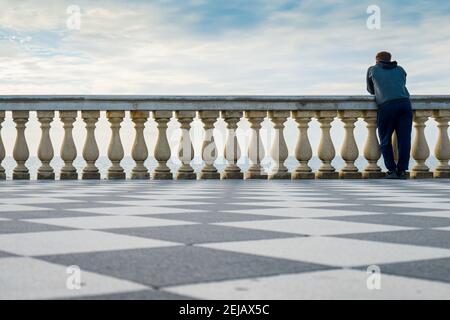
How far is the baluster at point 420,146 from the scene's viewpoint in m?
9.93

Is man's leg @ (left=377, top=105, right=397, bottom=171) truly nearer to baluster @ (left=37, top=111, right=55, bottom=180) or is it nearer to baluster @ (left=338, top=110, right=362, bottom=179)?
baluster @ (left=338, top=110, right=362, bottom=179)

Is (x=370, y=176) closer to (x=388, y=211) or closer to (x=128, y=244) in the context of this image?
(x=388, y=211)

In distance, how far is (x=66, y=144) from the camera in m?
9.44

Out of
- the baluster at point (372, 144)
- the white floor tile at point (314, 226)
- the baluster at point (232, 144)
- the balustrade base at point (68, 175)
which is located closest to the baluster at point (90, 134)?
the balustrade base at point (68, 175)

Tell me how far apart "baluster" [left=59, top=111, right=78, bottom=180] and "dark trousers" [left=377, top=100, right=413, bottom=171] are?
3807 mm

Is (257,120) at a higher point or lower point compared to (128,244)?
higher

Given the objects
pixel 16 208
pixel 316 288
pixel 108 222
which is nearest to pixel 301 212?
pixel 108 222

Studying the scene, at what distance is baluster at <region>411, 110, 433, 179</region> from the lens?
9.93 metres

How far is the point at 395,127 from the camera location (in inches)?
375

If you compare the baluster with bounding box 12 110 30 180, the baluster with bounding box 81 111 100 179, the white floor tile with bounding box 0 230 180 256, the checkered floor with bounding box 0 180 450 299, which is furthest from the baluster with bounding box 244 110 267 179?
the white floor tile with bounding box 0 230 180 256

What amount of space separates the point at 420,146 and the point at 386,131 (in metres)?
0.76

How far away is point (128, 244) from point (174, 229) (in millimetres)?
561

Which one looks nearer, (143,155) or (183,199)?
(183,199)
